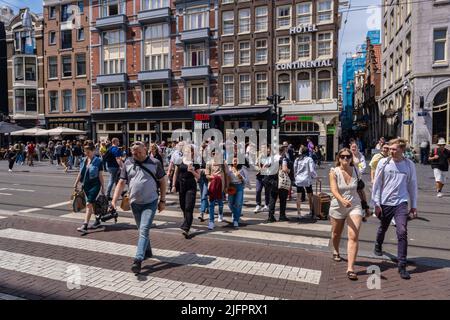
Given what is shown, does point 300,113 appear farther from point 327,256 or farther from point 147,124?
point 327,256

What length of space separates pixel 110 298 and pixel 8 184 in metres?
12.4

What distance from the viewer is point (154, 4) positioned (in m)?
30.2

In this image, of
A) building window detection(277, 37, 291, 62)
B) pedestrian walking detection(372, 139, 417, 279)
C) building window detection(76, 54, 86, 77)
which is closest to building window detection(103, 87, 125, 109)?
building window detection(76, 54, 86, 77)

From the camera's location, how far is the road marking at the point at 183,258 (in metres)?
4.64

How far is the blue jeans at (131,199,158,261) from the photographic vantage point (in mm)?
4699

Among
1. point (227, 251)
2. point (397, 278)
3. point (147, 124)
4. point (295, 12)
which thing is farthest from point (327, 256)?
point (147, 124)

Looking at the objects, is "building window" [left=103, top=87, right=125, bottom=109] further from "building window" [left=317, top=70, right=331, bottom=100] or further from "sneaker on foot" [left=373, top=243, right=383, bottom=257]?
"sneaker on foot" [left=373, top=243, right=383, bottom=257]

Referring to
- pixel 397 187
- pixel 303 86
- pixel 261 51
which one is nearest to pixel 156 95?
pixel 261 51

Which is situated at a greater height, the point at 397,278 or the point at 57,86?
the point at 57,86

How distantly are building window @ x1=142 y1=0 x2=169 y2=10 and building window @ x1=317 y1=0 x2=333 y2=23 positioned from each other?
1263cm

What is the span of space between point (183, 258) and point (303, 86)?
23196mm
